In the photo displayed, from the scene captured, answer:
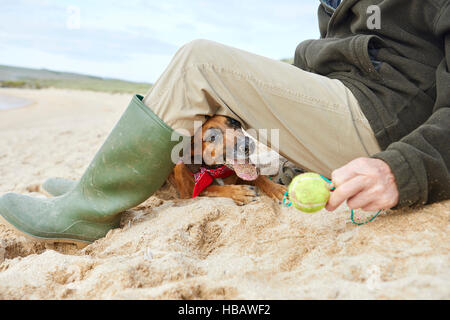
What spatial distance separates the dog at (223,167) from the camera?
6.22ft

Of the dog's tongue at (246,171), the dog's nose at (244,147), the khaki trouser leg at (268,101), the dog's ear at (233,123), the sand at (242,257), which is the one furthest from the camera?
the dog's tongue at (246,171)

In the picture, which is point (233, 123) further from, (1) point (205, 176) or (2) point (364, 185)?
(2) point (364, 185)

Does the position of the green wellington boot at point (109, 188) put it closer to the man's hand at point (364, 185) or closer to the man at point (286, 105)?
the man at point (286, 105)

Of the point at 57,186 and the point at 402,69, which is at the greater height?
the point at 402,69

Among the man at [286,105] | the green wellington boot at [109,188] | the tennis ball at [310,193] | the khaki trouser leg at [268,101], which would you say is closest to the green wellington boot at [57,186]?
the green wellington boot at [109,188]

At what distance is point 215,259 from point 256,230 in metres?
0.35

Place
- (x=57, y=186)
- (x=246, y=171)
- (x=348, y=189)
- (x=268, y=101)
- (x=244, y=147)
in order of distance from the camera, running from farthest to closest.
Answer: (x=57, y=186), (x=246, y=171), (x=244, y=147), (x=268, y=101), (x=348, y=189)

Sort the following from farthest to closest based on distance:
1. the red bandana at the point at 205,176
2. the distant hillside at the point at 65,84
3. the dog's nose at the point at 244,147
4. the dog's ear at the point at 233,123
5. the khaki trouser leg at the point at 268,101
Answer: the distant hillside at the point at 65,84
the red bandana at the point at 205,176
the dog's nose at the point at 244,147
the dog's ear at the point at 233,123
the khaki trouser leg at the point at 268,101

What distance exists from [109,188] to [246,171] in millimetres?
859

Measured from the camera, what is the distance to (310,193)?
51.3 inches

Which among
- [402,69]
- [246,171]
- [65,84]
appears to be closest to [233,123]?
[246,171]

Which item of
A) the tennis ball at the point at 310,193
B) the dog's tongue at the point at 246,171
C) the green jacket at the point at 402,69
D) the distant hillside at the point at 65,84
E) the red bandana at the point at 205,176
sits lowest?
the distant hillside at the point at 65,84

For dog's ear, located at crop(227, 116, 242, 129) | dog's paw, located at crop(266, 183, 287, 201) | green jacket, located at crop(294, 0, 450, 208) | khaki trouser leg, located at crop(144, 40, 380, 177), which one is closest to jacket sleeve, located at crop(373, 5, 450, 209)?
green jacket, located at crop(294, 0, 450, 208)
